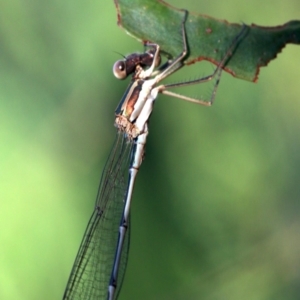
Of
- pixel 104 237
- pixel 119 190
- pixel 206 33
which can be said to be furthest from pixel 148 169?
pixel 206 33

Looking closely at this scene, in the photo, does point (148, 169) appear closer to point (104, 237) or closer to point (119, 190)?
point (119, 190)

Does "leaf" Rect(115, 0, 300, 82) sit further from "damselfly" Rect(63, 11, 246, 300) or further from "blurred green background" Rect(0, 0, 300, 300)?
"damselfly" Rect(63, 11, 246, 300)

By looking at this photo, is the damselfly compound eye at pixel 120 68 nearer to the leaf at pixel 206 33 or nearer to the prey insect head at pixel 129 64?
the prey insect head at pixel 129 64

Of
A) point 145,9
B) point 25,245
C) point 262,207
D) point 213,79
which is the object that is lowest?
point 25,245

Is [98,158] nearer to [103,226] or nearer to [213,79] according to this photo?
[103,226]

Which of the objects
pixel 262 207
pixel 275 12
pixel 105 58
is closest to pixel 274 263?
pixel 262 207

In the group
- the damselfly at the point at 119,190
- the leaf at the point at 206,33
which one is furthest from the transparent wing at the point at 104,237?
the leaf at the point at 206,33
